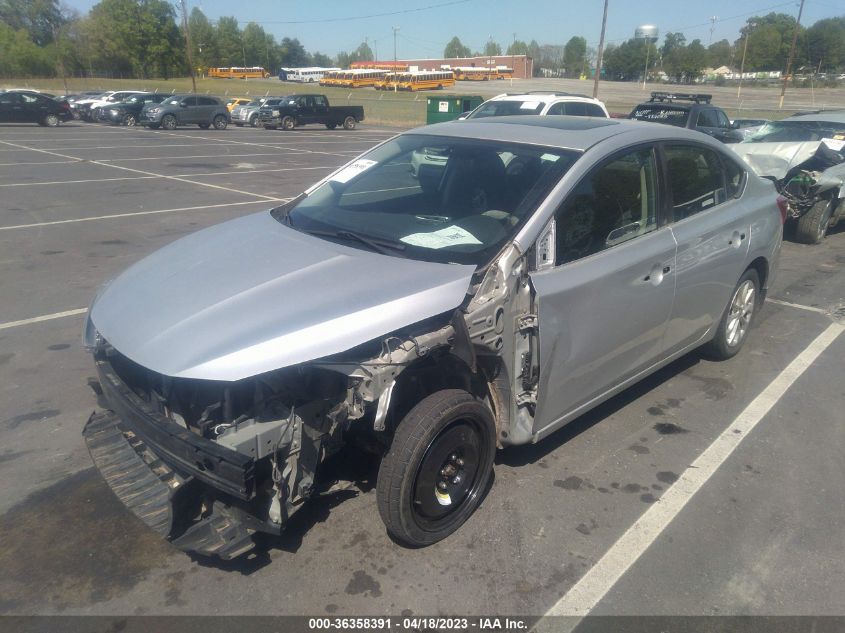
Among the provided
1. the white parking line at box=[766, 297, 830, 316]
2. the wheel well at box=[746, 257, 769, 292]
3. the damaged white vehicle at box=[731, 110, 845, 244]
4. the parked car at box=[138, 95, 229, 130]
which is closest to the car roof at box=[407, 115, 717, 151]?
the wheel well at box=[746, 257, 769, 292]

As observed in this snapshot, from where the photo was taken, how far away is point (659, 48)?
117 meters

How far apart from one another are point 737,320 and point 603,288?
7.35 feet

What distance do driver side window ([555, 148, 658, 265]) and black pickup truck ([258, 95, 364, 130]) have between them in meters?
30.6

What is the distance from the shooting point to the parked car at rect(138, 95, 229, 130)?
29125 mm

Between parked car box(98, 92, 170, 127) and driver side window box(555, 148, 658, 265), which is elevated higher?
driver side window box(555, 148, 658, 265)

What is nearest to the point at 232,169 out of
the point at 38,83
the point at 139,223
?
the point at 139,223

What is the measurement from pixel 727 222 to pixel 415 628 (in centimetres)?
332

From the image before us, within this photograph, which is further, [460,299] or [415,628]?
[460,299]

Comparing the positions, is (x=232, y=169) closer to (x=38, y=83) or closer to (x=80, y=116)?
(x=80, y=116)

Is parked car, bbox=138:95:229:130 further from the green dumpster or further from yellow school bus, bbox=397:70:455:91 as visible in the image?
yellow school bus, bbox=397:70:455:91

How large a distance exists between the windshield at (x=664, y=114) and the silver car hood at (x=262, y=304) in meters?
14.4

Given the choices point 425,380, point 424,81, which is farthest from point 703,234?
point 424,81

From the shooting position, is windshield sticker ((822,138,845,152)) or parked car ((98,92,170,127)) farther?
parked car ((98,92,170,127))

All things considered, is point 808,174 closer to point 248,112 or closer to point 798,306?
point 798,306
